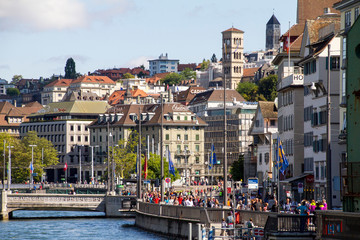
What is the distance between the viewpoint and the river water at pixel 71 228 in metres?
79.8

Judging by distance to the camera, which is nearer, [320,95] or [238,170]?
[320,95]

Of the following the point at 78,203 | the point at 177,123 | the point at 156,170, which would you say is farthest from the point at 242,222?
the point at 177,123

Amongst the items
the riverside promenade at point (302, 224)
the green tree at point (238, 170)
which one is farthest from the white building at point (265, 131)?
the riverside promenade at point (302, 224)

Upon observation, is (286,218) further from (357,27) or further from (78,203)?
(78,203)

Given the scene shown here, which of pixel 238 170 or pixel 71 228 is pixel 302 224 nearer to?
pixel 71 228

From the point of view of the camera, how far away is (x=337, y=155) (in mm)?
66875

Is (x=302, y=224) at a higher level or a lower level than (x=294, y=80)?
lower

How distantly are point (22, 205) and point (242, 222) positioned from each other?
62.1 m

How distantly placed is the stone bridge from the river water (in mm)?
1200

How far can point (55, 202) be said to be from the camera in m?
109

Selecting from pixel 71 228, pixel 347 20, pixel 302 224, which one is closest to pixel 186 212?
pixel 347 20

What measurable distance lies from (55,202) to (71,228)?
17.6 metres

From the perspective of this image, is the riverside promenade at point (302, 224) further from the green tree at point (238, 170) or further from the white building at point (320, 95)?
the green tree at point (238, 170)

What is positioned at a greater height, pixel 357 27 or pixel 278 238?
pixel 357 27
